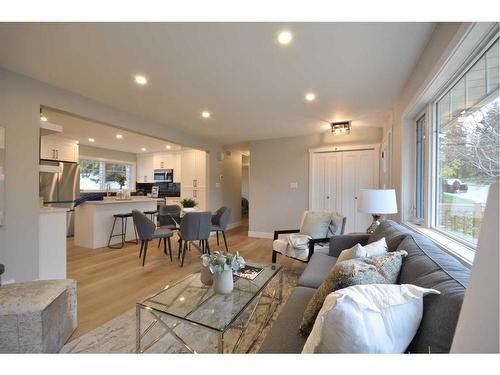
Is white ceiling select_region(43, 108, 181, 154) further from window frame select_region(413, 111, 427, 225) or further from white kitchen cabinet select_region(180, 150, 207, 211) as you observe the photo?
window frame select_region(413, 111, 427, 225)

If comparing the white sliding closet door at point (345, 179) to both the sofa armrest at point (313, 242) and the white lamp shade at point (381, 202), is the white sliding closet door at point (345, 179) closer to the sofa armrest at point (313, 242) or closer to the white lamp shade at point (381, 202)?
the sofa armrest at point (313, 242)

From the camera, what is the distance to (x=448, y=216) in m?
1.74

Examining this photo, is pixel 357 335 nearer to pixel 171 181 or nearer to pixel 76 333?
pixel 76 333

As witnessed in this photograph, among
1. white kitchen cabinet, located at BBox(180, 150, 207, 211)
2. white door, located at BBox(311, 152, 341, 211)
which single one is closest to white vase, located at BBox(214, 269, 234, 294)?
white door, located at BBox(311, 152, 341, 211)

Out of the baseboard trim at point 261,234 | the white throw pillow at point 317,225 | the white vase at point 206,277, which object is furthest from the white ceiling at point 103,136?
the white throw pillow at point 317,225

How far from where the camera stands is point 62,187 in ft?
16.8

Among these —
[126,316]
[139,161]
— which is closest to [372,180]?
[126,316]

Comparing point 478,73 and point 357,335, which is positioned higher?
point 478,73

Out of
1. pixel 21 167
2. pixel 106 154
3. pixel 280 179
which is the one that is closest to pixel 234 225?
pixel 280 179

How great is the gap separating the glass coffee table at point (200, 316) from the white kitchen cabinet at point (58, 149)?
5.20 m

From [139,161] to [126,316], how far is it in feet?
22.2

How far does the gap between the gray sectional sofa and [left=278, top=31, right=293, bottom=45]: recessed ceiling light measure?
1.69 metres
